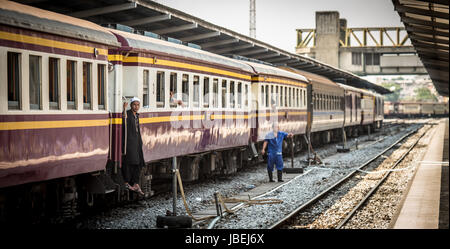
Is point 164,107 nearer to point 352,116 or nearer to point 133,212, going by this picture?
point 133,212

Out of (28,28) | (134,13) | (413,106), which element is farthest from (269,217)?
(413,106)

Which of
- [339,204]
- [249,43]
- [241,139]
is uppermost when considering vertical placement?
[249,43]

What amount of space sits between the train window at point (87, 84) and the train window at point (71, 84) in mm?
281

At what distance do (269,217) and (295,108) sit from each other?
13072mm

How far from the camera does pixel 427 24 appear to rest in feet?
57.5

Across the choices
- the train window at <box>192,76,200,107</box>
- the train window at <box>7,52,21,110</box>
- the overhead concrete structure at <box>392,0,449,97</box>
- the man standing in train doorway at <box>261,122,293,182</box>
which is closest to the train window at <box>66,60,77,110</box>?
the train window at <box>7,52,21,110</box>

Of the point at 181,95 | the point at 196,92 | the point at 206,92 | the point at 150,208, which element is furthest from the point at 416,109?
the point at 150,208

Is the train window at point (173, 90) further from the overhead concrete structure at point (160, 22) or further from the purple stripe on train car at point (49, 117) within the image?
the purple stripe on train car at point (49, 117)

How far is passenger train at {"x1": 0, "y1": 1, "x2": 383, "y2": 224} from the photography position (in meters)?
7.88

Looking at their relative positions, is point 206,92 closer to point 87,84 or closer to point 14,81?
point 87,84

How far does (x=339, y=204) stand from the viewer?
12867 millimetres

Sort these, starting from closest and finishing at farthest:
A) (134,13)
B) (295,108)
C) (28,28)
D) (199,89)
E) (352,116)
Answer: (28,28), (199,89), (134,13), (295,108), (352,116)

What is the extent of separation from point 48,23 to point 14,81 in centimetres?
99

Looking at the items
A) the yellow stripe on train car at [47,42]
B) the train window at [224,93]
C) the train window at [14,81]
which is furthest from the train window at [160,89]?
the train window at [14,81]
